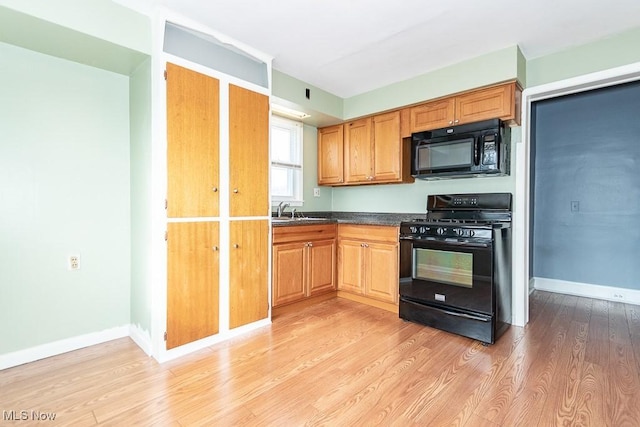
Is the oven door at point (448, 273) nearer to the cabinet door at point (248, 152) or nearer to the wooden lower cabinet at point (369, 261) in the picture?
the wooden lower cabinet at point (369, 261)

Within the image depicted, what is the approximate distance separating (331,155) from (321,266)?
1.48 meters

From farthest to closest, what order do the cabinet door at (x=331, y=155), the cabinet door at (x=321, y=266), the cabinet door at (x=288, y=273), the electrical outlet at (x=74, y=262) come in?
the cabinet door at (x=331, y=155) → the cabinet door at (x=321, y=266) → the cabinet door at (x=288, y=273) → the electrical outlet at (x=74, y=262)

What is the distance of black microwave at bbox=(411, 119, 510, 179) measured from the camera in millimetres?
2701

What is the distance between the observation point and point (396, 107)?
3.28 metres

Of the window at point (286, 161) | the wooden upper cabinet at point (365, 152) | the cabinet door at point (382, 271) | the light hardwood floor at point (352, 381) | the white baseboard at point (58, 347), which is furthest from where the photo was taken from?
the window at point (286, 161)

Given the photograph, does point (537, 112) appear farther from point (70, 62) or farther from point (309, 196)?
point (70, 62)

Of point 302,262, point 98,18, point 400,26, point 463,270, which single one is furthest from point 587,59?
point 98,18

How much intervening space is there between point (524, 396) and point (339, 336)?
4.20ft

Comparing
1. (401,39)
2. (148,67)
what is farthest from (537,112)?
(148,67)

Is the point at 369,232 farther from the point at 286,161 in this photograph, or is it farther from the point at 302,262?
the point at 286,161

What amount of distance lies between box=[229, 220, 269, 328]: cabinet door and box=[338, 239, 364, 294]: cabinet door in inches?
40.8

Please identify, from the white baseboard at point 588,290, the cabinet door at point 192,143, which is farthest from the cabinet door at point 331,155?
the white baseboard at point 588,290

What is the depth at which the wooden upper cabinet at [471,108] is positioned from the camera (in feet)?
8.64

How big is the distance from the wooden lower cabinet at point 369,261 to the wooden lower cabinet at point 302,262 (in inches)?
4.8
